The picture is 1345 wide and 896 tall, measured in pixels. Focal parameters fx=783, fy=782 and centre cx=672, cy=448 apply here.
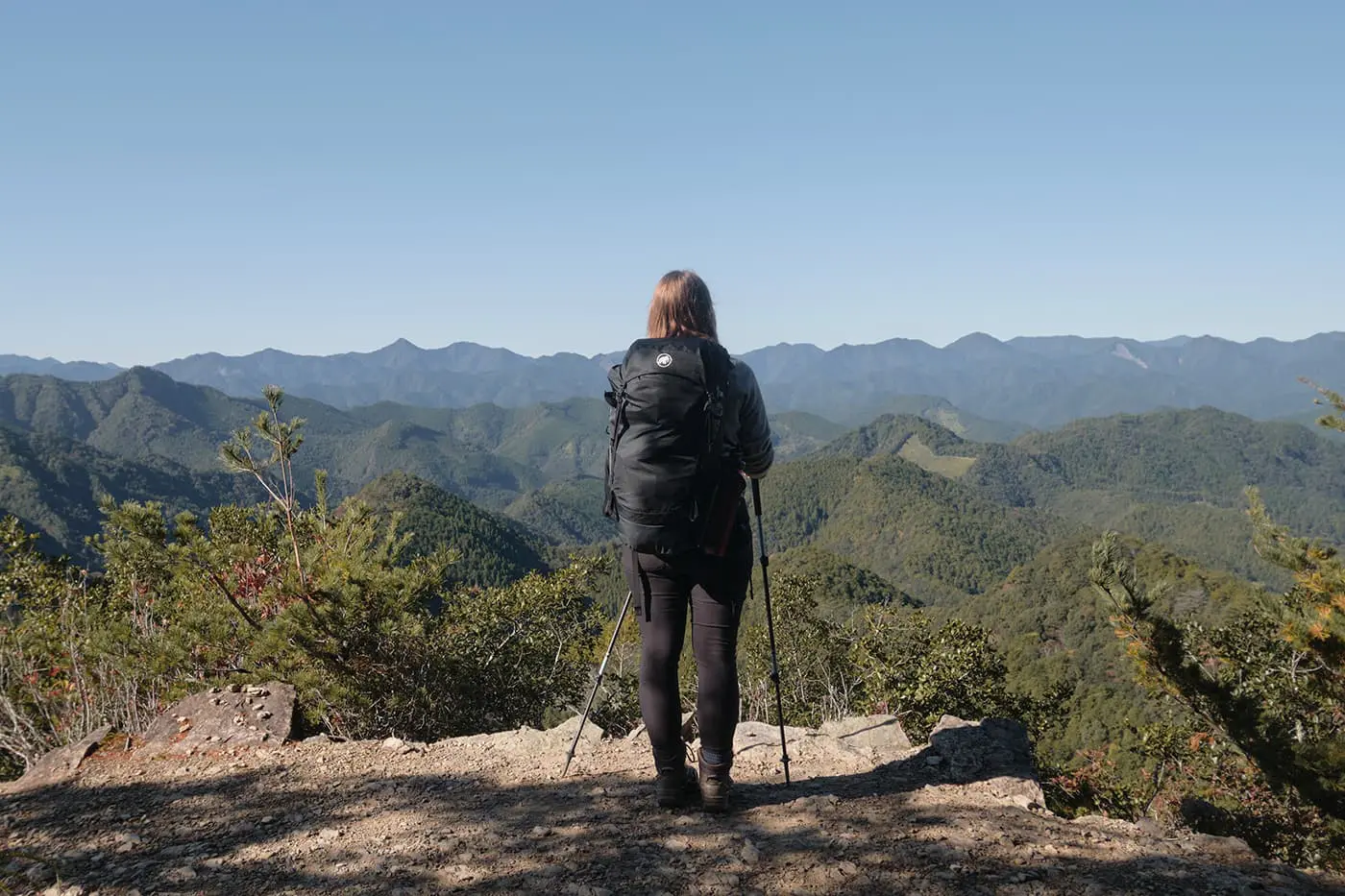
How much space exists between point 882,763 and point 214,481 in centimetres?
22010

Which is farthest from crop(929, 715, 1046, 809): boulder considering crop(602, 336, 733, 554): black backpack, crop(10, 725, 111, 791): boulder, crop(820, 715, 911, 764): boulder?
crop(10, 725, 111, 791): boulder

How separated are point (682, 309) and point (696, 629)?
1517mm

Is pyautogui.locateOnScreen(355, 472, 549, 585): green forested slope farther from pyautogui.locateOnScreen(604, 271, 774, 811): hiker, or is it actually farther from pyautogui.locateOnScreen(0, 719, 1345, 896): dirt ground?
pyautogui.locateOnScreen(604, 271, 774, 811): hiker

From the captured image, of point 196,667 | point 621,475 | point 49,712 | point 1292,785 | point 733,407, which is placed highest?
point 733,407

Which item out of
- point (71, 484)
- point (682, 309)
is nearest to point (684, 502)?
point (682, 309)

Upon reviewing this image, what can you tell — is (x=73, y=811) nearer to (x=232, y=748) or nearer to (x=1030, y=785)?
(x=232, y=748)

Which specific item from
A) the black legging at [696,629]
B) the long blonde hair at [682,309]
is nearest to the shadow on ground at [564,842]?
the black legging at [696,629]

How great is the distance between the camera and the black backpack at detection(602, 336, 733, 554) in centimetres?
345

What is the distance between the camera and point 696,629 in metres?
3.71

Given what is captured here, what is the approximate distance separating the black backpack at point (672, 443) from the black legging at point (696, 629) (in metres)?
0.19

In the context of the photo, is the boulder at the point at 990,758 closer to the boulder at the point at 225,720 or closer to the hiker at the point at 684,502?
the hiker at the point at 684,502

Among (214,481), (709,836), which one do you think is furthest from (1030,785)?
(214,481)

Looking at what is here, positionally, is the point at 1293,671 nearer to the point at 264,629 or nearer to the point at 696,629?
the point at 696,629

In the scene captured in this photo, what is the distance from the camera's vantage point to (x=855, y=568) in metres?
92.0
